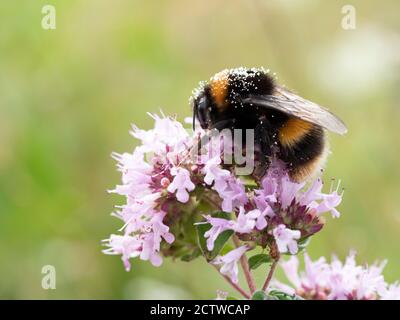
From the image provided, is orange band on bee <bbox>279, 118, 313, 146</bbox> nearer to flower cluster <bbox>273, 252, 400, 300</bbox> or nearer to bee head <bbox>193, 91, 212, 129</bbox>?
bee head <bbox>193, 91, 212, 129</bbox>

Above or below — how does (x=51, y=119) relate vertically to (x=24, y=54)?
below

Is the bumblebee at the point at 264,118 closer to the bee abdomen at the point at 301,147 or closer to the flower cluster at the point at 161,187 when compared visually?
the bee abdomen at the point at 301,147

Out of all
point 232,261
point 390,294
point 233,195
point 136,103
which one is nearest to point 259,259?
point 232,261

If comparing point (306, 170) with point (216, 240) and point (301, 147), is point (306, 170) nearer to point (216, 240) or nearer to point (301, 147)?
point (301, 147)

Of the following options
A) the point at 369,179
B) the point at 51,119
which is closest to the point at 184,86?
the point at 51,119

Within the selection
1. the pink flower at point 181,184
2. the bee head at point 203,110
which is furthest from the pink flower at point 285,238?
the bee head at point 203,110

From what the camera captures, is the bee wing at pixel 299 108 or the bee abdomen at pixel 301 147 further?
the bee abdomen at pixel 301 147
